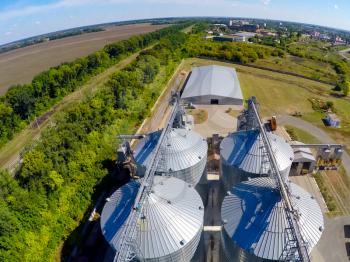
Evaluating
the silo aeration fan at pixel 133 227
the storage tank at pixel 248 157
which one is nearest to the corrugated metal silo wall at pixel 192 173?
the storage tank at pixel 248 157

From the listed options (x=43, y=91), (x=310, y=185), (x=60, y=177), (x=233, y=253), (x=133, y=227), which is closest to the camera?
(x=133, y=227)

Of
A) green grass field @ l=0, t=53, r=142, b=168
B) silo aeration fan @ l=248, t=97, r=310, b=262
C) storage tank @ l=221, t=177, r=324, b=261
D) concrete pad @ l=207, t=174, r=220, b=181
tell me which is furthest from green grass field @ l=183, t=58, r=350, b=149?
green grass field @ l=0, t=53, r=142, b=168

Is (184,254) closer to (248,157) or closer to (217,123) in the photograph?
(248,157)

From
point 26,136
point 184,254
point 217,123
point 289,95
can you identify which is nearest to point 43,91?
point 26,136

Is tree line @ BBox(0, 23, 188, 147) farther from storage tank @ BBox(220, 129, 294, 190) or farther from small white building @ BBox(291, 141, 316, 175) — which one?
small white building @ BBox(291, 141, 316, 175)

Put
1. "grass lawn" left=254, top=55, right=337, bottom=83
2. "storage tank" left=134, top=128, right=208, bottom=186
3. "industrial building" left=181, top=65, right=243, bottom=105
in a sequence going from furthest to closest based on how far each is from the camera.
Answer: "grass lawn" left=254, top=55, right=337, bottom=83 → "industrial building" left=181, top=65, right=243, bottom=105 → "storage tank" left=134, top=128, right=208, bottom=186

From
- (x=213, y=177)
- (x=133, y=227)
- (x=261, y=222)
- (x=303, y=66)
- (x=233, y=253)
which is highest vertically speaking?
(x=133, y=227)
